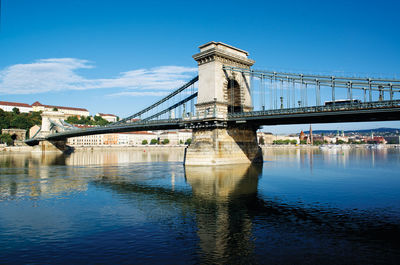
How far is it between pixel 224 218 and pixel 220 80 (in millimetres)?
28985

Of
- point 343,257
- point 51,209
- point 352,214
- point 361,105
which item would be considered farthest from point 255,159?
point 343,257

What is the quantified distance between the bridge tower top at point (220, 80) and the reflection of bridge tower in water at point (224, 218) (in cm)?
1504

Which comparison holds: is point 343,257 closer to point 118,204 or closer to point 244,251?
point 244,251

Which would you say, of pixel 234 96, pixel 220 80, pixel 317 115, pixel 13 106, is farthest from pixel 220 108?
pixel 13 106

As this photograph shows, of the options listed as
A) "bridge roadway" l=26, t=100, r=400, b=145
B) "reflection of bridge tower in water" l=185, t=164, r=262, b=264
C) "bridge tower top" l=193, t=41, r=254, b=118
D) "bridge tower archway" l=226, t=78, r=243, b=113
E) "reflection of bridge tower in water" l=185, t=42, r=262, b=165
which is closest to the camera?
"reflection of bridge tower in water" l=185, t=164, r=262, b=264

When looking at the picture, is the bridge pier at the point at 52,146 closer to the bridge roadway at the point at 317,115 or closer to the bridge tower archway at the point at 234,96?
the bridge roadway at the point at 317,115

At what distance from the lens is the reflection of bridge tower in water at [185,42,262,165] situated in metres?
40.2

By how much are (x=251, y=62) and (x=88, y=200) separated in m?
33.0

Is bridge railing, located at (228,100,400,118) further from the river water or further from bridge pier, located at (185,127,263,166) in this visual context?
the river water

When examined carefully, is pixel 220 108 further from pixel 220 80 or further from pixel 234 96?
pixel 234 96

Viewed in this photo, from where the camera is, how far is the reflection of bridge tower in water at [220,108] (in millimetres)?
40156

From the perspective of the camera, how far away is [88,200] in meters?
20.2

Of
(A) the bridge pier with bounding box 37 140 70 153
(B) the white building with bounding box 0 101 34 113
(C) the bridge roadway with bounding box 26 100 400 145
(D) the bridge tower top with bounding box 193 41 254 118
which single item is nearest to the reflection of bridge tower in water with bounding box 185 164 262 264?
(C) the bridge roadway with bounding box 26 100 400 145

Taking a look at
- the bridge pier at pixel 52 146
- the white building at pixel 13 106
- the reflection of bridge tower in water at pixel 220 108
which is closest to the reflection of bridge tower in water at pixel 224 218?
the reflection of bridge tower in water at pixel 220 108
